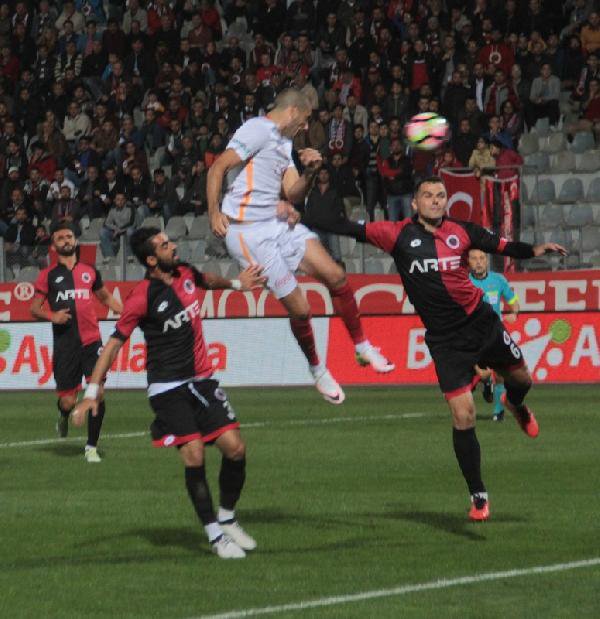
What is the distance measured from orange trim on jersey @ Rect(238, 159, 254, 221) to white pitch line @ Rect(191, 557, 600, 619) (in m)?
3.29

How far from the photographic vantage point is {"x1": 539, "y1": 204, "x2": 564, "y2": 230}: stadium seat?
85.0 ft

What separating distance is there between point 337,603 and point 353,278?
1834 cm

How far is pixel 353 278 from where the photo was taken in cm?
2608

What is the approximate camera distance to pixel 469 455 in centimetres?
1043

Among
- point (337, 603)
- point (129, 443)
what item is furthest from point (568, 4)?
point (337, 603)

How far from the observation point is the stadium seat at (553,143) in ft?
88.2

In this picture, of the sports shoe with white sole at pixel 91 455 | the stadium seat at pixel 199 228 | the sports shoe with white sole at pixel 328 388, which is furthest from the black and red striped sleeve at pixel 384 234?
the stadium seat at pixel 199 228

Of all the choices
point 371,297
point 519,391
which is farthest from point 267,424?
point 519,391

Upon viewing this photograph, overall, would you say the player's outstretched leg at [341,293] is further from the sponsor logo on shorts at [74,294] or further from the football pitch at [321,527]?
the sponsor logo on shorts at [74,294]

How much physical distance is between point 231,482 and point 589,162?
59.2 feet

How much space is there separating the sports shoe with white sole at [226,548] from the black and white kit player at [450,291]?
72.8 inches

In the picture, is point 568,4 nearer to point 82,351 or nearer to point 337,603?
point 82,351

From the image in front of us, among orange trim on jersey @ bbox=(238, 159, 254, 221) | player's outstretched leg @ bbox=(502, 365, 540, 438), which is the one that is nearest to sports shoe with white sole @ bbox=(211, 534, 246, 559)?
orange trim on jersey @ bbox=(238, 159, 254, 221)

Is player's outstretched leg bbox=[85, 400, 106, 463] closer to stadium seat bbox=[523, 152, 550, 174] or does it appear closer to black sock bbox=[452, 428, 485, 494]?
black sock bbox=[452, 428, 485, 494]
